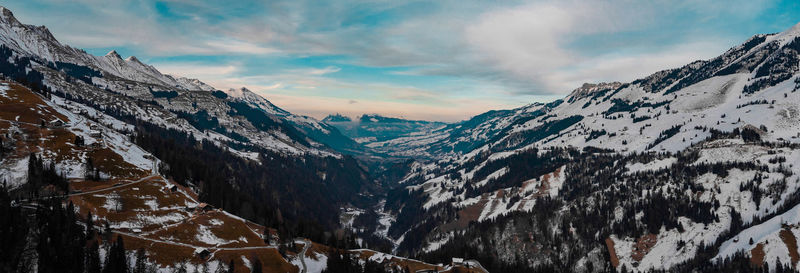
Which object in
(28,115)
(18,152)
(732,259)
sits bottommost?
(732,259)

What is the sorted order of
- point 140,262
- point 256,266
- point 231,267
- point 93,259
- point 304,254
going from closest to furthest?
point 93,259 < point 140,262 < point 231,267 < point 256,266 < point 304,254

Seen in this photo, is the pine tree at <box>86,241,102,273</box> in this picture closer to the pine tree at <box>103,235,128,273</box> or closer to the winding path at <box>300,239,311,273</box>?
the pine tree at <box>103,235,128,273</box>

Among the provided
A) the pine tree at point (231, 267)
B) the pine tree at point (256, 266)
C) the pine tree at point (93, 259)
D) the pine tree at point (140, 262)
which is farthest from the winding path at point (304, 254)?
the pine tree at point (93, 259)

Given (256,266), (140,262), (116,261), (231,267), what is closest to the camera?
(116,261)

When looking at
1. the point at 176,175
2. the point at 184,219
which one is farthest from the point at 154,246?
the point at 176,175

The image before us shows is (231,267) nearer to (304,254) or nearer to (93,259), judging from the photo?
(93,259)

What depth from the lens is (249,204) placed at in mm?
186625

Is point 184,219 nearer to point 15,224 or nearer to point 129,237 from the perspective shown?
point 129,237

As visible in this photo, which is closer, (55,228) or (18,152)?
(55,228)

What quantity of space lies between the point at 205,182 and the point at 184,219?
56464mm

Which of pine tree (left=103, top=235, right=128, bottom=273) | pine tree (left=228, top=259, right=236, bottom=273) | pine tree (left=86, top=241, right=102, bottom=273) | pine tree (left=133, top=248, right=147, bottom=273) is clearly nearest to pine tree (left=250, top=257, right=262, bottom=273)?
pine tree (left=228, top=259, right=236, bottom=273)

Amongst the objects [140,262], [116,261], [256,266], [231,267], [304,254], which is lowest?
[304,254]

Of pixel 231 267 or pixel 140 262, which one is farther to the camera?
pixel 231 267

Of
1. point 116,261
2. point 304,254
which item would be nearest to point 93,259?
point 116,261
